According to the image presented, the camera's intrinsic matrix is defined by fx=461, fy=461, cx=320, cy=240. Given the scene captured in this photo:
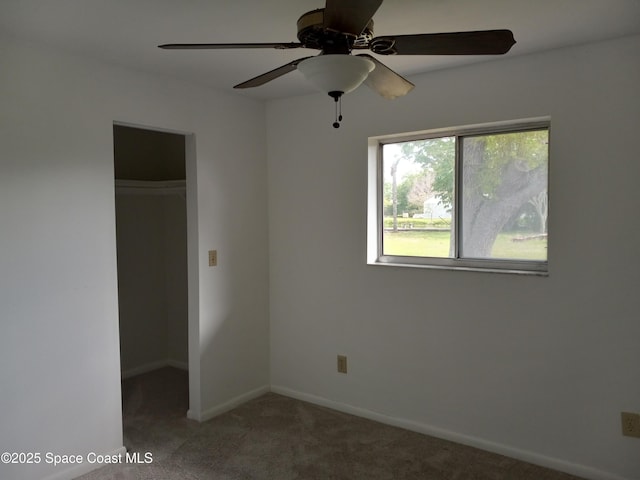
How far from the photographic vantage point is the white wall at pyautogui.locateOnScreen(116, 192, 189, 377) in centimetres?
404

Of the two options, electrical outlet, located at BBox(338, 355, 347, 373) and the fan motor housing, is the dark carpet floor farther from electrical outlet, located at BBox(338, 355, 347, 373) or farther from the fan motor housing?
the fan motor housing

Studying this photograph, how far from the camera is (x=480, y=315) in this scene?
8.86 feet

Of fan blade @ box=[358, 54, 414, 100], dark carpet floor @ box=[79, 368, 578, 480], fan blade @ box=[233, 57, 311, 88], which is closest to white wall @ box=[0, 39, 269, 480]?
dark carpet floor @ box=[79, 368, 578, 480]

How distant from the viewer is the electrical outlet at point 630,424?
7.47 feet

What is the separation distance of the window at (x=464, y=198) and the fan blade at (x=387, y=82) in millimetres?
941

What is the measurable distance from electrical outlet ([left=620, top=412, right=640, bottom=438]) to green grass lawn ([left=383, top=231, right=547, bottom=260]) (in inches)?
34.3

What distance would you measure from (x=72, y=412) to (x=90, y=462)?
308 mm

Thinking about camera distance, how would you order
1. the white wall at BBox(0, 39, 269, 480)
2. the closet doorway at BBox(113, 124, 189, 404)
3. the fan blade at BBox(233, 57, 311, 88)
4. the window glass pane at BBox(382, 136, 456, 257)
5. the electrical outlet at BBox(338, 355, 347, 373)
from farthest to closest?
the closet doorway at BBox(113, 124, 189, 404) < the electrical outlet at BBox(338, 355, 347, 373) < the window glass pane at BBox(382, 136, 456, 257) < the white wall at BBox(0, 39, 269, 480) < the fan blade at BBox(233, 57, 311, 88)

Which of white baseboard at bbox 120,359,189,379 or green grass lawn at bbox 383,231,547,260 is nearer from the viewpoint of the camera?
green grass lawn at bbox 383,231,547,260

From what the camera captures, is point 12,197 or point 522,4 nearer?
point 522,4

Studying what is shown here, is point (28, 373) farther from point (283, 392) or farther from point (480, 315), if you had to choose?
point (480, 315)

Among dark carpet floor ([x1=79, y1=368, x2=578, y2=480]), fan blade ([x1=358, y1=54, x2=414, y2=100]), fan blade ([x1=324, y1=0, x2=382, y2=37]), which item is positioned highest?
fan blade ([x1=324, y1=0, x2=382, y2=37])

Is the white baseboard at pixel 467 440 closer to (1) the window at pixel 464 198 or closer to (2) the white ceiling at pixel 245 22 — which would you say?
(1) the window at pixel 464 198

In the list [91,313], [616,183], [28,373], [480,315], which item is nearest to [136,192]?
[91,313]
